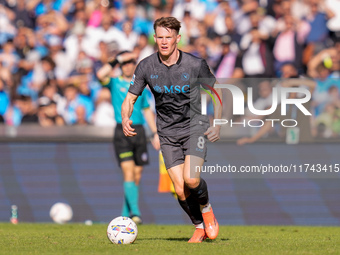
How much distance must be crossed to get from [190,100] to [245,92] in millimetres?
7439

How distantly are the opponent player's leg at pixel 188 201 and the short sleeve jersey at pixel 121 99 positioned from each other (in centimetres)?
408

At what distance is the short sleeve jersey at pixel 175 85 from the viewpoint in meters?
8.55

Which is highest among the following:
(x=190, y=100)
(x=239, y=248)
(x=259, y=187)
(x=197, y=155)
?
(x=190, y=100)

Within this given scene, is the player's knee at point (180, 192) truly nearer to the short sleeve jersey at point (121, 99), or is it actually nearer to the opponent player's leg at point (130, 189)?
the opponent player's leg at point (130, 189)

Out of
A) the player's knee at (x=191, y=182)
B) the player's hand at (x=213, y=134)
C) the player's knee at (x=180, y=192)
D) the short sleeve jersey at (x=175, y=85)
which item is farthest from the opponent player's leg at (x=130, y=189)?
the player's hand at (x=213, y=134)

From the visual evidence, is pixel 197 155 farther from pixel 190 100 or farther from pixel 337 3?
pixel 337 3

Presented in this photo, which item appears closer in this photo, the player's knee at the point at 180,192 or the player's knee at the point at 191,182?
the player's knee at the point at 191,182

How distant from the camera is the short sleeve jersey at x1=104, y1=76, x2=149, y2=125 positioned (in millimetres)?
12734

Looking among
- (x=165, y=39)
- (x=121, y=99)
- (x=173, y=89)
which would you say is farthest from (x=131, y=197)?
(x=165, y=39)

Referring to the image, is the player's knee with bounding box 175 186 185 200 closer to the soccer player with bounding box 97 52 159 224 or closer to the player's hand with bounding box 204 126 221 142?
the player's hand with bounding box 204 126 221 142

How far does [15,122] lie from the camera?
62.0 ft

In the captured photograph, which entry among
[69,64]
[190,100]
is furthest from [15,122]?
[190,100]

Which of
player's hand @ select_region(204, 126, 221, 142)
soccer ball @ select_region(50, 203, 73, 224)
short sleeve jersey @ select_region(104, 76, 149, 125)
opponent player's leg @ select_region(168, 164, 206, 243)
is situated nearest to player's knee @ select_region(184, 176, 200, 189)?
opponent player's leg @ select_region(168, 164, 206, 243)

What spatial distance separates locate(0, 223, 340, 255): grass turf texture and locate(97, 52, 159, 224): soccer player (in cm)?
79
